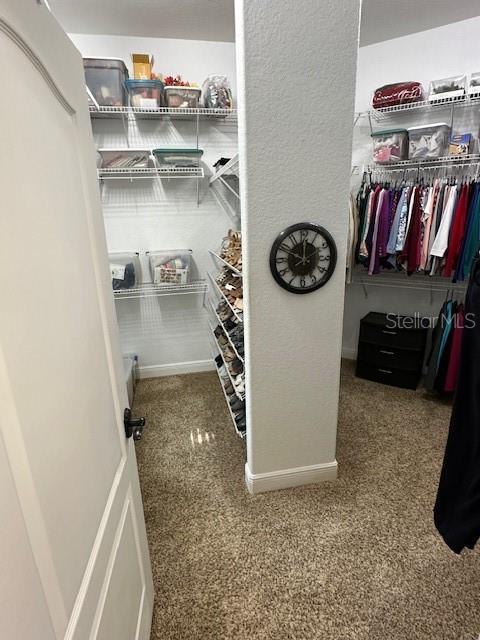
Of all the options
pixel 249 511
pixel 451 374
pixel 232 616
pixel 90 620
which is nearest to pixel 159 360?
pixel 249 511

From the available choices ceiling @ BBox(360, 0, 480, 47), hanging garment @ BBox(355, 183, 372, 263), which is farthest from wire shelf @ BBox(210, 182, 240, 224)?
ceiling @ BBox(360, 0, 480, 47)

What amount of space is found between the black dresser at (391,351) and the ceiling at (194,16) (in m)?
2.24

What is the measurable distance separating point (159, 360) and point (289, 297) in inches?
79.6

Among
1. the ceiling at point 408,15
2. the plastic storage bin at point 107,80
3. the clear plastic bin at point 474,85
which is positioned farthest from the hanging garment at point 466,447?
the plastic storage bin at point 107,80

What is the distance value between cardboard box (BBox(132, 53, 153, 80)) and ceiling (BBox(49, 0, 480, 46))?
20cm

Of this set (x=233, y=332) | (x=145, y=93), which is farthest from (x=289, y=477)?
(x=145, y=93)

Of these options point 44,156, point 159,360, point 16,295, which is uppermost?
point 44,156

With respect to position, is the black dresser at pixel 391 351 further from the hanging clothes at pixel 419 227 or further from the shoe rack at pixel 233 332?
the shoe rack at pixel 233 332

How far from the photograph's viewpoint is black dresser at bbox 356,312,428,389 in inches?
116

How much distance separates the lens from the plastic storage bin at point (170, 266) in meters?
2.93

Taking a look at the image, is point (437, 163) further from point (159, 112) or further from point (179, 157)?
point (159, 112)

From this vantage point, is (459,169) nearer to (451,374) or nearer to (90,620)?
(451,374)

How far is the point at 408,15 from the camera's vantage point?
8.05 feet

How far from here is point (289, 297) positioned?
1.70 metres
